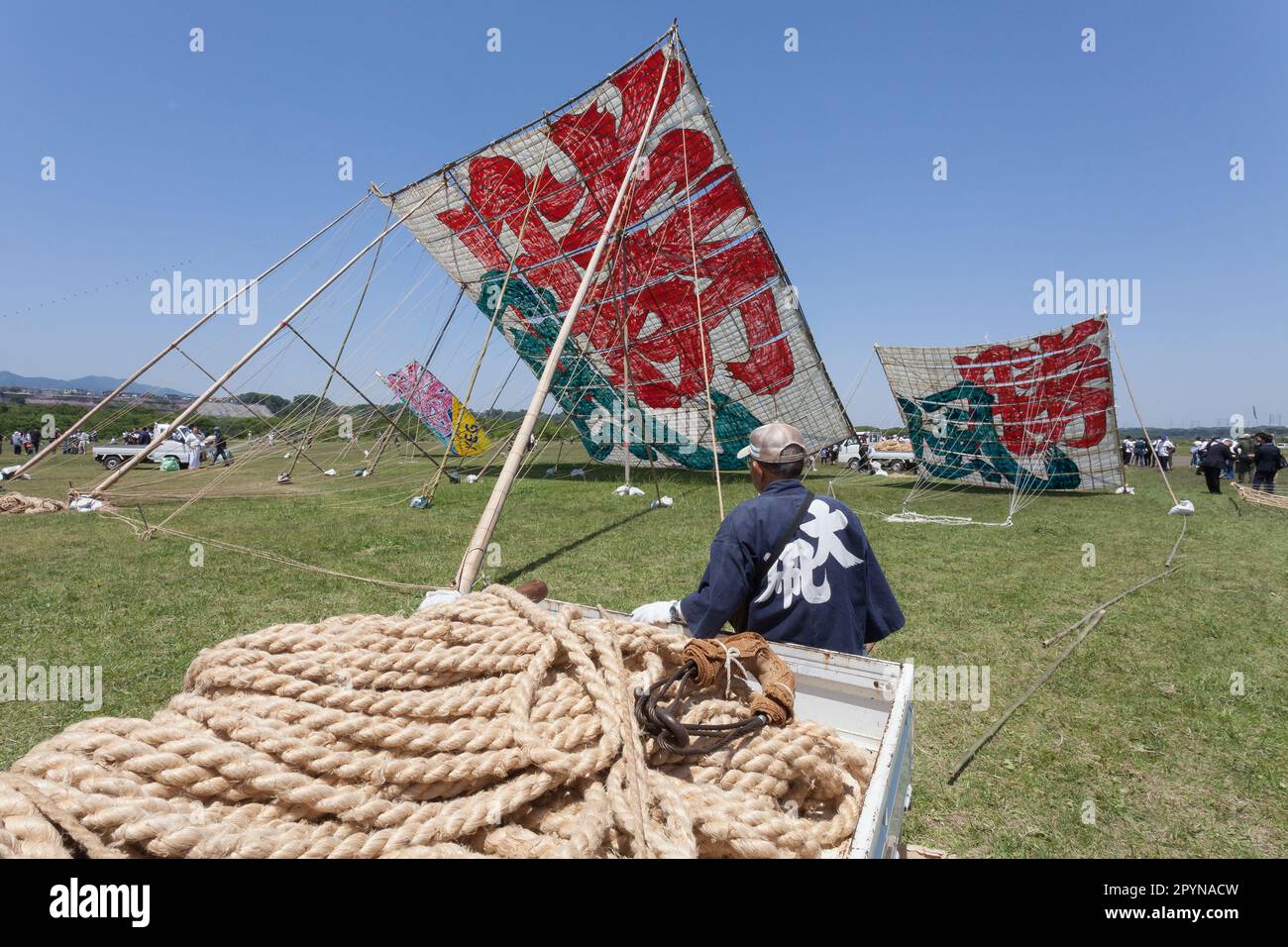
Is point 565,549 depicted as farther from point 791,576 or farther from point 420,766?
point 420,766

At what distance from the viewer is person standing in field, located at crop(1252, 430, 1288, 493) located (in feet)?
63.8

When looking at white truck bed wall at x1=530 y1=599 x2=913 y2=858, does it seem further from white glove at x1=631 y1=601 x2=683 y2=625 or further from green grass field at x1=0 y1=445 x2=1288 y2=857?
green grass field at x1=0 y1=445 x2=1288 y2=857

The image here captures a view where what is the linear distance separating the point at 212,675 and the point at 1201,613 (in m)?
10.4

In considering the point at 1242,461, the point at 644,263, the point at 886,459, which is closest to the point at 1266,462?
the point at 1242,461

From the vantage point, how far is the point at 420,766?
5.31 feet

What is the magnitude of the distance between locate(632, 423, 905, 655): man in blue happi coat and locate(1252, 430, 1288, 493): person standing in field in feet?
79.4

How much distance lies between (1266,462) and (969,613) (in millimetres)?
19510

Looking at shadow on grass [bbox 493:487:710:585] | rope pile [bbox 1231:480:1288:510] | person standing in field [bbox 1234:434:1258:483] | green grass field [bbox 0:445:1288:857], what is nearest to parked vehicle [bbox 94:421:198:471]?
green grass field [bbox 0:445:1288:857]

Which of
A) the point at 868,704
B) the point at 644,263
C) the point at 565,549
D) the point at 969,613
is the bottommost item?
the point at 969,613

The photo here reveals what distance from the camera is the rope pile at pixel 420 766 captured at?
1.38 m

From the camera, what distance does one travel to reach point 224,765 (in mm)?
1540

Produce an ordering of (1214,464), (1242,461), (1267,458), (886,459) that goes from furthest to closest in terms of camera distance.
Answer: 1. (886,459)
2. (1242,461)
3. (1214,464)
4. (1267,458)
